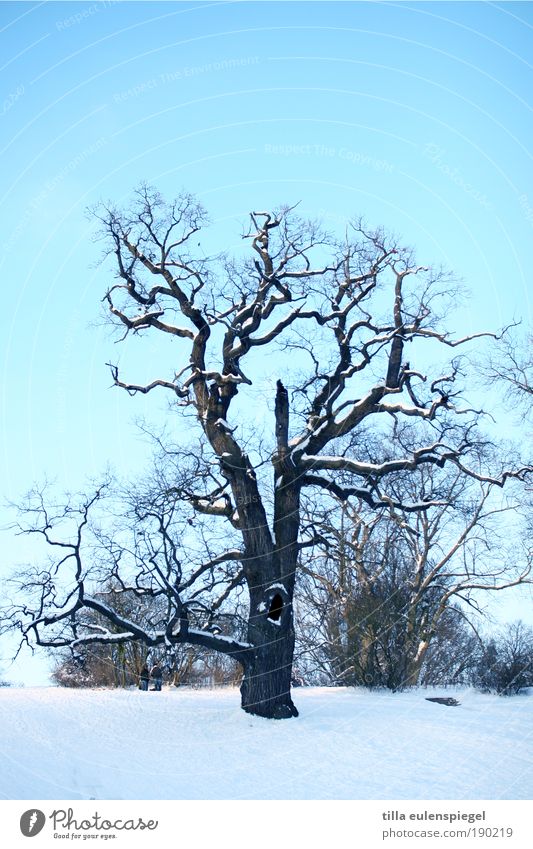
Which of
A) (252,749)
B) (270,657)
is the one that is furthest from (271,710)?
(252,749)

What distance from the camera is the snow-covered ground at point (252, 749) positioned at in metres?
10.4

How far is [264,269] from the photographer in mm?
17609

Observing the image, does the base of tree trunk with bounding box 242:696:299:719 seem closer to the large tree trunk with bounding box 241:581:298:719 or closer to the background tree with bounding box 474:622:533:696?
the large tree trunk with bounding box 241:581:298:719

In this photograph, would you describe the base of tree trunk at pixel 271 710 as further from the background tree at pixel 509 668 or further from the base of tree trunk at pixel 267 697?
the background tree at pixel 509 668

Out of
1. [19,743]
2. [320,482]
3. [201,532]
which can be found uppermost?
[320,482]

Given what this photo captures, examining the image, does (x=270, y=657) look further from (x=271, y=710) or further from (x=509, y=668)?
(x=509, y=668)

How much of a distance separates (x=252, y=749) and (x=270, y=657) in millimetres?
2600

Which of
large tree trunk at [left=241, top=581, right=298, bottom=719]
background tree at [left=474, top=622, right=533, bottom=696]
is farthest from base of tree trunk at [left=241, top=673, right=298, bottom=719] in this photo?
background tree at [left=474, top=622, right=533, bottom=696]

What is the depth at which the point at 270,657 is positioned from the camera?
1509 cm

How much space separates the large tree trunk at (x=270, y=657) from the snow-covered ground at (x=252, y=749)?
1.28 ft

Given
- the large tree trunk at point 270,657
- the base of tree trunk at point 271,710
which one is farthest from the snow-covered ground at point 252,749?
the large tree trunk at point 270,657
